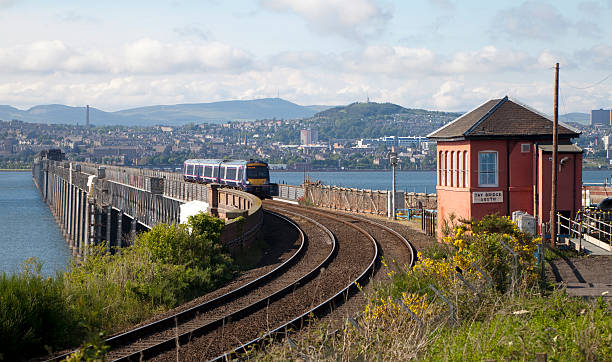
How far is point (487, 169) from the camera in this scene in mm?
25469

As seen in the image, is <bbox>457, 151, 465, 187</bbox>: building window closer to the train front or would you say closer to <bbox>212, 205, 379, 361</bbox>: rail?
<bbox>212, 205, 379, 361</bbox>: rail

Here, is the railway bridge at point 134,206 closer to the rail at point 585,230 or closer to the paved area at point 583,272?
the paved area at point 583,272

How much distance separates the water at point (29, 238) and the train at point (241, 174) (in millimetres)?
14772

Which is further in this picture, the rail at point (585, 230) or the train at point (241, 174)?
the train at point (241, 174)

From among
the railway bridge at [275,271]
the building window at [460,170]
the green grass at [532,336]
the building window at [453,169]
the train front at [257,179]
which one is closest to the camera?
the green grass at [532,336]

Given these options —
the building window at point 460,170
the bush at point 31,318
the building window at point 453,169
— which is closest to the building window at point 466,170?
the building window at point 460,170

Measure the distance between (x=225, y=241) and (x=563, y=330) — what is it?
1512cm

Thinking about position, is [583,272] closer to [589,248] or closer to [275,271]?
[589,248]

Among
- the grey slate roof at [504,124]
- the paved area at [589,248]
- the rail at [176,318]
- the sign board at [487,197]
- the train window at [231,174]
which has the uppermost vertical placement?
the grey slate roof at [504,124]

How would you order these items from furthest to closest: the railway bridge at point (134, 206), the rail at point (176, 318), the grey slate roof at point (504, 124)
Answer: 1. the railway bridge at point (134, 206)
2. the grey slate roof at point (504, 124)
3. the rail at point (176, 318)

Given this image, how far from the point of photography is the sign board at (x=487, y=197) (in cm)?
2525

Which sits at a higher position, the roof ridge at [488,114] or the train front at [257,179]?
the roof ridge at [488,114]

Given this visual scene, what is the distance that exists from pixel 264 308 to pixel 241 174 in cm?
3817

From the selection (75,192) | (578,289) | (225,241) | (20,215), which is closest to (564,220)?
(578,289)
